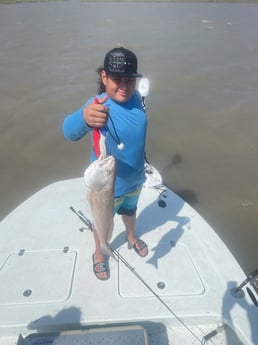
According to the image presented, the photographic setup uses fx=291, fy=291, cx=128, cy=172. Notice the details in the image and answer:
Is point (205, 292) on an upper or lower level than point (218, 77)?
lower

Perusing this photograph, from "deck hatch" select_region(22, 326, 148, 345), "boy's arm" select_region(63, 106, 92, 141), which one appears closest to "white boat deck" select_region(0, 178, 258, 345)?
"deck hatch" select_region(22, 326, 148, 345)

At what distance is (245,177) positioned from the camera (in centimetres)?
722

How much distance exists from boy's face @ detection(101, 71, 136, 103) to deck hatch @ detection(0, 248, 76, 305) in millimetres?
2045

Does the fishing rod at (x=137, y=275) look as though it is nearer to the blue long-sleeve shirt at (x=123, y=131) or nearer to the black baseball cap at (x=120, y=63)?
the blue long-sleeve shirt at (x=123, y=131)

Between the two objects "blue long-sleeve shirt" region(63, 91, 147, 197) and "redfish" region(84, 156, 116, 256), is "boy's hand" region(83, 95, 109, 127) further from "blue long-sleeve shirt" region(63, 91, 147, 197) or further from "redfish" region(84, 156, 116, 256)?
"redfish" region(84, 156, 116, 256)

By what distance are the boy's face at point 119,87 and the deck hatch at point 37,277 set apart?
2.04m

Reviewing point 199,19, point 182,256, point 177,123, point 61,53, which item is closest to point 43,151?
point 177,123

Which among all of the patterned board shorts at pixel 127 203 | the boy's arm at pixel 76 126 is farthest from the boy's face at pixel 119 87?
the patterned board shorts at pixel 127 203

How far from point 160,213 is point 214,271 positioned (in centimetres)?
119

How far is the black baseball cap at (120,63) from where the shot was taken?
2.43m

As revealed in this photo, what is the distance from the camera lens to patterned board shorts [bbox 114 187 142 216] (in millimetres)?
3223

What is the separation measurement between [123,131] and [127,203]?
100cm

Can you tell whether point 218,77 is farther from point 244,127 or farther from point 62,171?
point 62,171

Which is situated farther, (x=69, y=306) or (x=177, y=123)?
(x=177, y=123)
